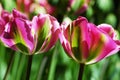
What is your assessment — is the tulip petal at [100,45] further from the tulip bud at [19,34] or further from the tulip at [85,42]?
the tulip bud at [19,34]

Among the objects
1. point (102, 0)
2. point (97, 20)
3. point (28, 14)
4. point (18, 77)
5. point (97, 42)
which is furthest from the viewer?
point (97, 20)

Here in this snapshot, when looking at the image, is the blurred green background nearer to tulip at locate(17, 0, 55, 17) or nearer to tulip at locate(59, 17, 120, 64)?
tulip at locate(17, 0, 55, 17)

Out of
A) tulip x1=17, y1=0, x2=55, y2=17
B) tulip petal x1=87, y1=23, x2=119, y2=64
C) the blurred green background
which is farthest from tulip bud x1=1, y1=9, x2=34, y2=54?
tulip x1=17, y1=0, x2=55, y2=17

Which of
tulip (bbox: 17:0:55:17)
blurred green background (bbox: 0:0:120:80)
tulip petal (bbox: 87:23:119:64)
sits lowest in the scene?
blurred green background (bbox: 0:0:120:80)

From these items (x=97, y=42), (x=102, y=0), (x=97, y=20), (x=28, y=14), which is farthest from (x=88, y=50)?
(x=97, y=20)

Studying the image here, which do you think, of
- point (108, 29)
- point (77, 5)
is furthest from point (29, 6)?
point (108, 29)

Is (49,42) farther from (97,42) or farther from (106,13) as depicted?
(106,13)

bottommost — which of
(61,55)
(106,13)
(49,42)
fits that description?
(61,55)

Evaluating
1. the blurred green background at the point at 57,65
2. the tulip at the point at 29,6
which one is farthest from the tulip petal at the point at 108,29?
the tulip at the point at 29,6
